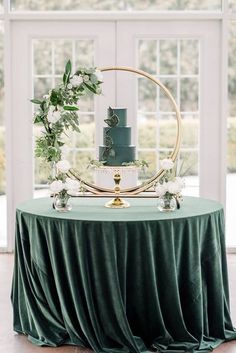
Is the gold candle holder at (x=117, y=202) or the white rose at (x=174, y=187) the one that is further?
the gold candle holder at (x=117, y=202)

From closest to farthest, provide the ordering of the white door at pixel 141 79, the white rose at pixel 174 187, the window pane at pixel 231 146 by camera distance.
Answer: the white rose at pixel 174 187
the white door at pixel 141 79
the window pane at pixel 231 146

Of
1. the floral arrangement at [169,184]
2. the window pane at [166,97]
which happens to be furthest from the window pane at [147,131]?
the floral arrangement at [169,184]

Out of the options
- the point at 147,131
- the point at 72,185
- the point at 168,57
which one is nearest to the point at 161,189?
the point at 72,185

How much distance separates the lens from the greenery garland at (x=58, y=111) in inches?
172

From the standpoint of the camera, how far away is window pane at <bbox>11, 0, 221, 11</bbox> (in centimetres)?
653

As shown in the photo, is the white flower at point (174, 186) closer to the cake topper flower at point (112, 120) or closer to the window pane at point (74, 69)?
the cake topper flower at point (112, 120)

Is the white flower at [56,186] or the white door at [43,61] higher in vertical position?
the white door at [43,61]

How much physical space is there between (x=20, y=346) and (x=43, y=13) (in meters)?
3.24

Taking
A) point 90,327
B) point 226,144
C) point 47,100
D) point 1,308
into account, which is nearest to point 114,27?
point 226,144

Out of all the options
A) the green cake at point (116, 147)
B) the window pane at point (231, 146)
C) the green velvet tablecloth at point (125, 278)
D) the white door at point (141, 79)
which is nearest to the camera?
the green velvet tablecloth at point (125, 278)

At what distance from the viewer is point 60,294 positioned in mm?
4113

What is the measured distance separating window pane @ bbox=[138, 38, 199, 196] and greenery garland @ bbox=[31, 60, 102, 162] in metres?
2.15

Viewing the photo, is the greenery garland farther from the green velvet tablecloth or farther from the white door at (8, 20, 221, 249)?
the white door at (8, 20, 221, 249)

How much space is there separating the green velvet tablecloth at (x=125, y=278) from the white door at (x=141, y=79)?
2.29 meters
